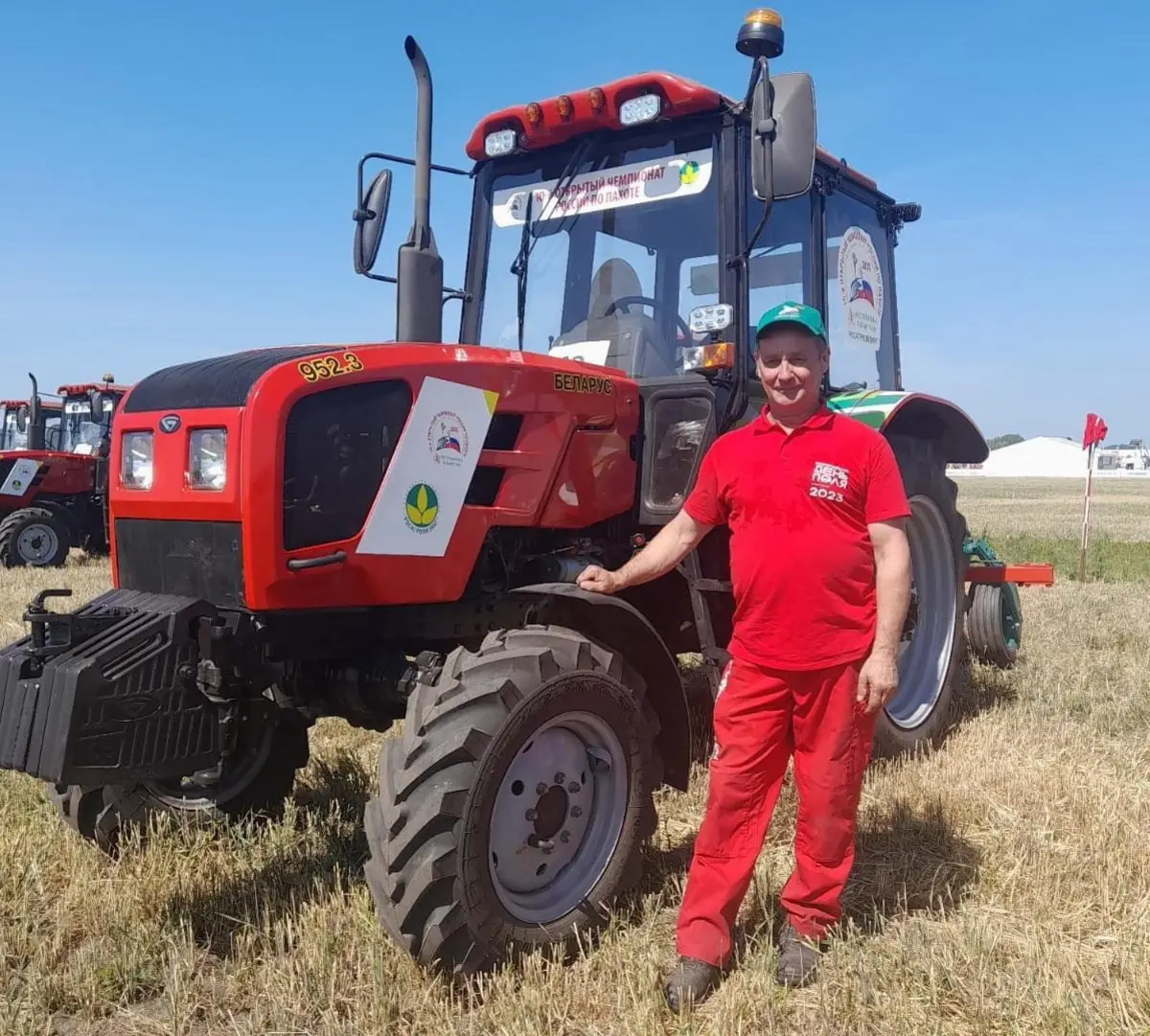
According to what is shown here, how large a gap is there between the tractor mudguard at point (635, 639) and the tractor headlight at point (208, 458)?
3.08 ft

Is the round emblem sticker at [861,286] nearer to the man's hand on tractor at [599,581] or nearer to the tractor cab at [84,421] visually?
the man's hand on tractor at [599,581]

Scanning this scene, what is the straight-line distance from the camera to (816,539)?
9.13 feet

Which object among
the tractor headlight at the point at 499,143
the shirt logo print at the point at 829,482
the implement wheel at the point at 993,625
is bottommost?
the implement wheel at the point at 993,625

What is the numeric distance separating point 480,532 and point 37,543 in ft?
38.0

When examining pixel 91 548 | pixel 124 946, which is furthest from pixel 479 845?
pixel 91 548

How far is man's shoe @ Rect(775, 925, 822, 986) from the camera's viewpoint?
9.17 ft

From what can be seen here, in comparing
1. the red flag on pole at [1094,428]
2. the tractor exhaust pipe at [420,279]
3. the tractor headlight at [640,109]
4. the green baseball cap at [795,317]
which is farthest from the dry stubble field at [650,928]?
the red flag on pole at [1094,428]

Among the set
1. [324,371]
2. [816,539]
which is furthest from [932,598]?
[324,371]

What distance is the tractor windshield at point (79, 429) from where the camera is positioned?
14.2m

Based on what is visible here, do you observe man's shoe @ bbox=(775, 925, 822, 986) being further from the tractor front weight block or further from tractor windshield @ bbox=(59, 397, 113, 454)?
tractor windshield @ bbox=(59, 397, 113, 454)

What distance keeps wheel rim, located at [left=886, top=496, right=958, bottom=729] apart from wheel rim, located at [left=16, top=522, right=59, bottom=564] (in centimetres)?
1124

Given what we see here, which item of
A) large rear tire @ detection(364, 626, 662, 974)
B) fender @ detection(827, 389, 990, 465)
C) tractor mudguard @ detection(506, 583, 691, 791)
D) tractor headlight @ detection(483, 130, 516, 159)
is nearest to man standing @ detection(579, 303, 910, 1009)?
large rear tire @ detection(364, 626, 662, 974)

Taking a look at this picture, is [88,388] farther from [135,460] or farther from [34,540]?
[135,460]

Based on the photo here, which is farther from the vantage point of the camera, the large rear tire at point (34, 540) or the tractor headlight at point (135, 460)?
the large rear tire at point (34, 540)
